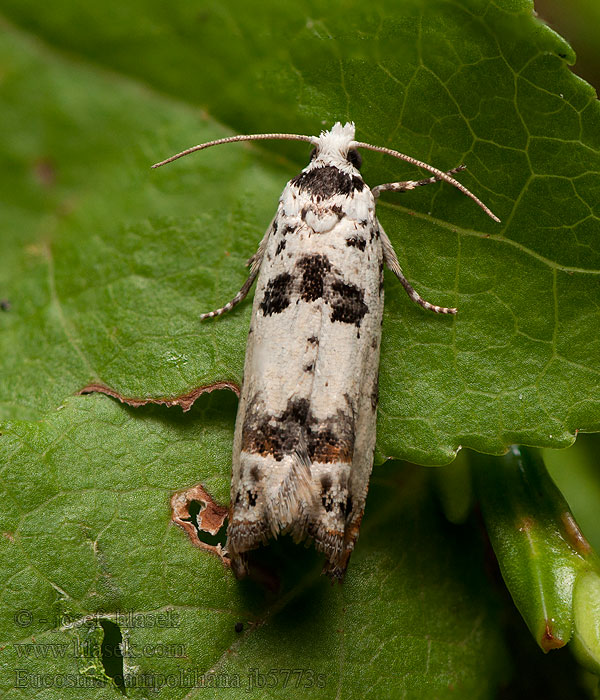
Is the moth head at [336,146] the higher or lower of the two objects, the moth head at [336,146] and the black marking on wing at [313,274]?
the higher

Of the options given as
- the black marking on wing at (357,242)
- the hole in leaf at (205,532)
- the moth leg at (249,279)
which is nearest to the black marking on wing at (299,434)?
the hole in leaf at (205,532)

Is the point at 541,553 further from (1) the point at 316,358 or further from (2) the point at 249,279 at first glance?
(2) the point at 249,279

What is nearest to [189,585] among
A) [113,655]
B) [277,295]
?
[113,655]

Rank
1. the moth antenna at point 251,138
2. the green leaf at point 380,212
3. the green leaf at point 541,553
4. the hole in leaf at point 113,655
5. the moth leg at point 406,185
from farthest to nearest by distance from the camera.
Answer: the moth antenna at point 251,138
the moth leg at point 406,185
the green leaf at point 380,212
the hole in leaf at point 113,655
the green leaf at point 541,553

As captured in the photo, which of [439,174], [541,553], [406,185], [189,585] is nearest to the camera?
[541,553]

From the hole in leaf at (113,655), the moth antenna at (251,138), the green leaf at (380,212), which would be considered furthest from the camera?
the moth antenna at (251,138)

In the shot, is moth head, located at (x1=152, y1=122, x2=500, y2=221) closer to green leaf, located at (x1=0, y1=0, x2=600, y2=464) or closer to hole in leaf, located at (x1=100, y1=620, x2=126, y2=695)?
green leaf, located at (x1=0, y1=0, x2=600, y2=464)

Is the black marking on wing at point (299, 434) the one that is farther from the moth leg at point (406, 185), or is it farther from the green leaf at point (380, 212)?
the moth leg at point (406, 185)

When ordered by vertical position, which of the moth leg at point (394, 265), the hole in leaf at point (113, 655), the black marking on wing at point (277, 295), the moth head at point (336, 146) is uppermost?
the moth head at point (336, 146)
